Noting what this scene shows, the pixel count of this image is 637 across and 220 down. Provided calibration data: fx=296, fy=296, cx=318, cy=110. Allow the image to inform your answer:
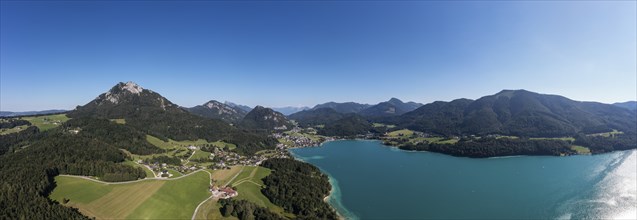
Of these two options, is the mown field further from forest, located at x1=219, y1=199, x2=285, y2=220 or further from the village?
the village

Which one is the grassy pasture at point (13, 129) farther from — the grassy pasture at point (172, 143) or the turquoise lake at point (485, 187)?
the turquoise lake at point (485, 187)

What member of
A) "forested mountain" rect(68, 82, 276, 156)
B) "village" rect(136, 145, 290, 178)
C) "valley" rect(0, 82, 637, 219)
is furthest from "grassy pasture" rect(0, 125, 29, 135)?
"village" rect(136, 145, 290, 178)

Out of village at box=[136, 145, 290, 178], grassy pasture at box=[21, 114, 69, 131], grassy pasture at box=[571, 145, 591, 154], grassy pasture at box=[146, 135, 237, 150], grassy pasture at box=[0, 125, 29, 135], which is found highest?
grassy pasture at box=[21, 114, 69, 131]

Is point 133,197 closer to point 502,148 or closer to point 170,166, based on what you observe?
point 170,166

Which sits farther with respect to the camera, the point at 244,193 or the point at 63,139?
the point at 63,139

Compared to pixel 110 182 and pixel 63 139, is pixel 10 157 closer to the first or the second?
pixel 63 139

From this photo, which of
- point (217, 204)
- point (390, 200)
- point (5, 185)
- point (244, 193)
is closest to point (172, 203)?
point (217, 204)

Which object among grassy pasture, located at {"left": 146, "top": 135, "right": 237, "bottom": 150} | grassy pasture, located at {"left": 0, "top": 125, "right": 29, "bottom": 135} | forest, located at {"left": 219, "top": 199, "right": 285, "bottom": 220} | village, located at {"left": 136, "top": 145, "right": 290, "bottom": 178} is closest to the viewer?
forest, located at {"left": 219, "top": 199, "right": 285, "bottom": 220}
